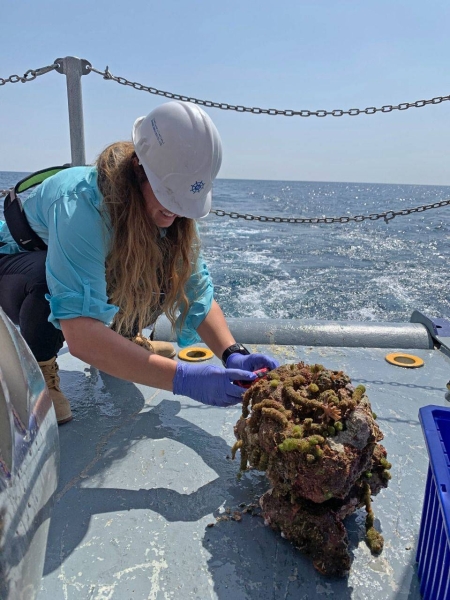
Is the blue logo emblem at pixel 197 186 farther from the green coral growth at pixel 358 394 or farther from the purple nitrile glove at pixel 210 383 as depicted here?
the green coral growth at pixel 358 394

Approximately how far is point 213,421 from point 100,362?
59 cm

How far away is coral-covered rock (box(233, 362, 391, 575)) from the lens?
47.8 inches

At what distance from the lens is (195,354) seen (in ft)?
8.46

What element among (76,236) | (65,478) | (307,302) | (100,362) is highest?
(76,236)

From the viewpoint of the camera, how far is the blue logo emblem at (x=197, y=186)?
60.6 inches

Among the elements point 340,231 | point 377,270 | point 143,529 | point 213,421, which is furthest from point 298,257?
point 143,529

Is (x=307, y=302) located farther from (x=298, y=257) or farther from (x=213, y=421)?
(x=213, y=421)

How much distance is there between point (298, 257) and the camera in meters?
9.28

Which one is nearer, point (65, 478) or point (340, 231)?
point (65, 478)

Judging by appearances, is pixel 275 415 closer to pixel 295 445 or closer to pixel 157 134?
pixel 295 445

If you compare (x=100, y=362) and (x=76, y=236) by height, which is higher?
(x=76, y=236)

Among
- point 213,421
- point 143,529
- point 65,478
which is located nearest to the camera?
point 143,529

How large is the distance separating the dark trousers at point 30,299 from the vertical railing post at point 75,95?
1107mm

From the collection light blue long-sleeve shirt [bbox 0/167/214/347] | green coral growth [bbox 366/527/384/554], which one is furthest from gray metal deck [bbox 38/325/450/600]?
light blue long-sleeve shirt [bbox 0/167/214/347]
